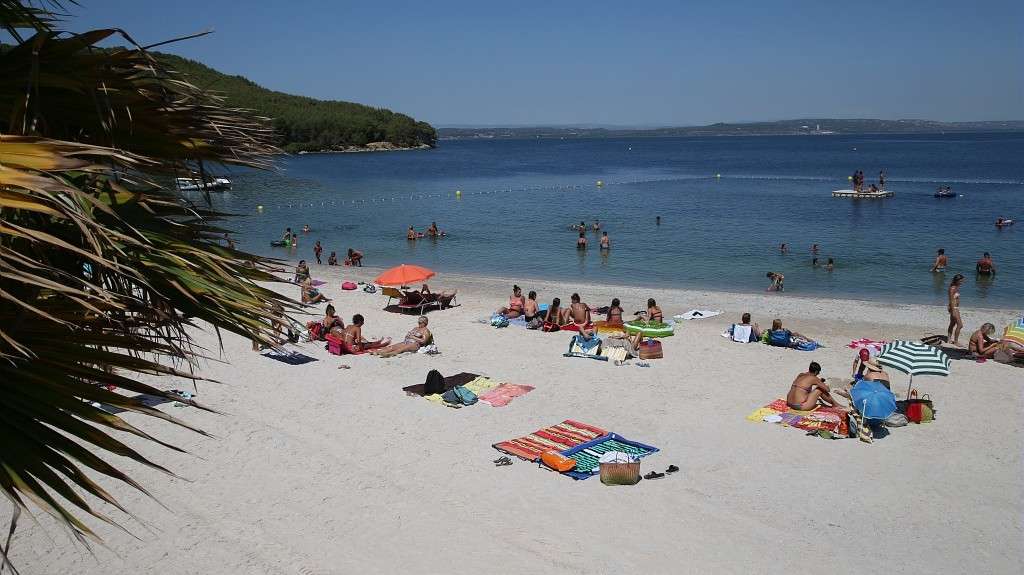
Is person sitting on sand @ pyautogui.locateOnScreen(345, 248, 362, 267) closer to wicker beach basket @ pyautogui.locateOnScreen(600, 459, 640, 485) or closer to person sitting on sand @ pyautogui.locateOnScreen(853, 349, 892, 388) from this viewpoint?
person sitting on sand @ pyautogui.locateOnScreen(853, 349, 892, 388)

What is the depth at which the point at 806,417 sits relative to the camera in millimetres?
11016

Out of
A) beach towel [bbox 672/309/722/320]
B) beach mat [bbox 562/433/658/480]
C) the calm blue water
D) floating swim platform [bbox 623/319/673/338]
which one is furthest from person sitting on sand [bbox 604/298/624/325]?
the calm blue water

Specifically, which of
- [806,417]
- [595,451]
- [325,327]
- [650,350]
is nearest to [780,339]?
[650,350]

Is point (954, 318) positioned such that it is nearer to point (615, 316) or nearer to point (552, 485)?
point (615, 316)

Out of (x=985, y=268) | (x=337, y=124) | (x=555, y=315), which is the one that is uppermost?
(x=337, y=124)

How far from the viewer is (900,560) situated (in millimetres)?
7703

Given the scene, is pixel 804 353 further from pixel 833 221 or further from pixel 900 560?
pixel 833 221

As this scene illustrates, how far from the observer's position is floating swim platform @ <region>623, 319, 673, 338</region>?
627 inches

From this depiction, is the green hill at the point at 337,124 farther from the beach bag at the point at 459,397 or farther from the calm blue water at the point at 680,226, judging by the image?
the beach bag at the point at 459,397

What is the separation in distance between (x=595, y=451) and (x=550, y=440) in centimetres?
62

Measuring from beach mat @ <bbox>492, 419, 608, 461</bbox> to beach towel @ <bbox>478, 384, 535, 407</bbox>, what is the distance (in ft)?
4.15

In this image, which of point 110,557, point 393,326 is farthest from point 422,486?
point 393,326

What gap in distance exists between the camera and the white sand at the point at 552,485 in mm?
7625

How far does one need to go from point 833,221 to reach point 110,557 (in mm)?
39443
